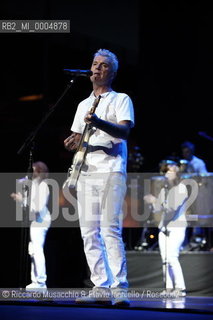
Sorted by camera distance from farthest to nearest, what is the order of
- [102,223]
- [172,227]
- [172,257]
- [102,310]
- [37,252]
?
[37,252]
[172,227]
[172,257]
[102,223]
[102,310]

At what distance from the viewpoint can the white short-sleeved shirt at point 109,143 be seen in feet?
15.2

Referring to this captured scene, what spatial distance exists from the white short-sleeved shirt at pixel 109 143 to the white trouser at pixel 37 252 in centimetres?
409

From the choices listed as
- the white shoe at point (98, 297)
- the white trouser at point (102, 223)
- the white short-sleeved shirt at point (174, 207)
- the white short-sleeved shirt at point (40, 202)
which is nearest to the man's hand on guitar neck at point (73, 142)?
the white trouser at point (102, 223)

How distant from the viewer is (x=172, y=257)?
7.87 m

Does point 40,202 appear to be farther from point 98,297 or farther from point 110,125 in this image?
point 110,125

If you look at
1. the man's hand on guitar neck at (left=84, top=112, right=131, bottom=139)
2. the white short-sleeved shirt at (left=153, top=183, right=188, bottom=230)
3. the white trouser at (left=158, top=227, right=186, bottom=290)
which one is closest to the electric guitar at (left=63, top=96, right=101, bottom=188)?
the man's hand on guitar neck at (left=84, top=112, right=131, bottom=139)

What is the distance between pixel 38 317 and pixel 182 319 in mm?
954

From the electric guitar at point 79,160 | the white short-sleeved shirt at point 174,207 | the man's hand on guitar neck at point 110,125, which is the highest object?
the man's hand on guitar neck at point 110,125

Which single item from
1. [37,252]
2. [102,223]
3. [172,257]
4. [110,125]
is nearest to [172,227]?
[172,257]

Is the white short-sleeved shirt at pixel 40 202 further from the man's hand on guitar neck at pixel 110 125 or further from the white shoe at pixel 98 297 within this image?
the man's hand on guitar neck at pixel 110 125

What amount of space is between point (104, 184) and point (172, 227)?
376 cm

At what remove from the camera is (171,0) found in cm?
1174

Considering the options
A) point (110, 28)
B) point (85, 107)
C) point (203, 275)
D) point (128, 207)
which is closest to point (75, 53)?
point (110, 28)

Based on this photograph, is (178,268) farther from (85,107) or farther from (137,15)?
(137,15)
